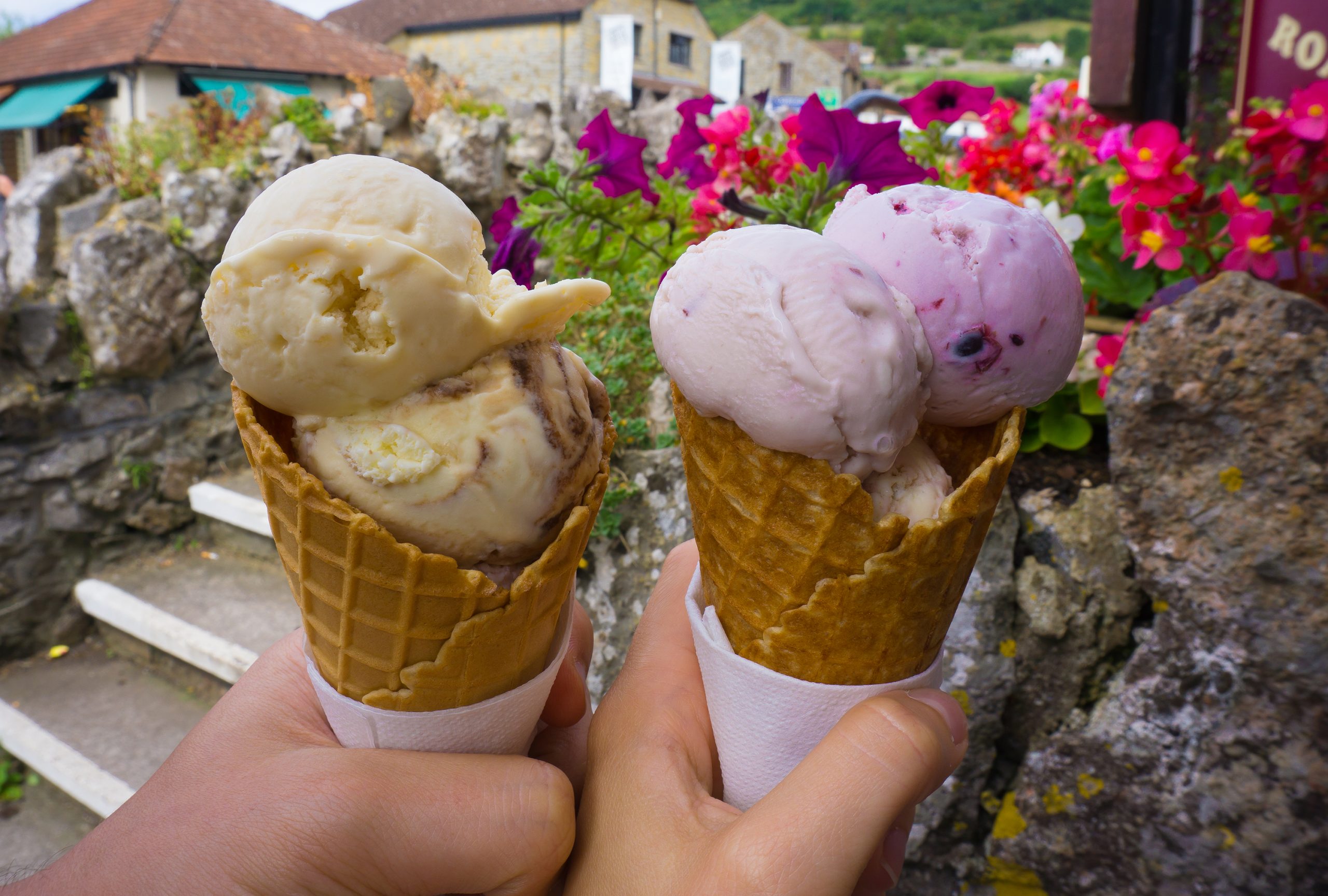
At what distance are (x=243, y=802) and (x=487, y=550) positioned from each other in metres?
0.45

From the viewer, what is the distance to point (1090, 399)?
2184 mm

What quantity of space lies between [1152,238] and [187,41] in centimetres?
1566

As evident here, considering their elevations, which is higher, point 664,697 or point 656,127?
point 656,127

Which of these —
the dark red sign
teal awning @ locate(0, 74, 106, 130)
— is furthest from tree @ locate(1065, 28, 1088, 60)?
the dark red sign

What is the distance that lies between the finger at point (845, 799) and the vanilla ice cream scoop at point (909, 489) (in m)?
0.26

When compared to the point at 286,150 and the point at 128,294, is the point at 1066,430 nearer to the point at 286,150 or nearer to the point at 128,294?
the point at 128,294

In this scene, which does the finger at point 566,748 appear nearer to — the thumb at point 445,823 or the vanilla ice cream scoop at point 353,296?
the thumb at point 445,823

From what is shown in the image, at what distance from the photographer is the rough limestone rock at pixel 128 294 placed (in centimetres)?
456

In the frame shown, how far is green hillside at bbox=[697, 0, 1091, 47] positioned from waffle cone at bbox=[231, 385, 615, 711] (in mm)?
62900

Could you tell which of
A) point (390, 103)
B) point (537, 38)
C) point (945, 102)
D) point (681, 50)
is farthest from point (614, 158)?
point (681, 50)

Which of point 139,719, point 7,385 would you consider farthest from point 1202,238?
point 7,385

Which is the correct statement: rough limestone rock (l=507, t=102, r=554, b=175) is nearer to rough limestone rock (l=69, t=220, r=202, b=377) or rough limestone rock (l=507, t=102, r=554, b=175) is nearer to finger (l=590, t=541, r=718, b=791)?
rough limestone rock (l=69, t=220, r=202, b=377)

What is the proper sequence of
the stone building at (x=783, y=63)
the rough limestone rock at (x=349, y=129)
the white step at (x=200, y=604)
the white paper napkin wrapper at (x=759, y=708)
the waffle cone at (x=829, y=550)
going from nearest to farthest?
the waffle cone at (x=829, y=550) → the white paper napkin wrapper at (x=759, y=708) → the white step at (x=200, y=604) → the rough limestone rock at (x=349, y=129) → the stone building at (x=783, y=63)

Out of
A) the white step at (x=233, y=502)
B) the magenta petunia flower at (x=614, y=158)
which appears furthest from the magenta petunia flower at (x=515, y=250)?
the white step at (x=233, y=502)
